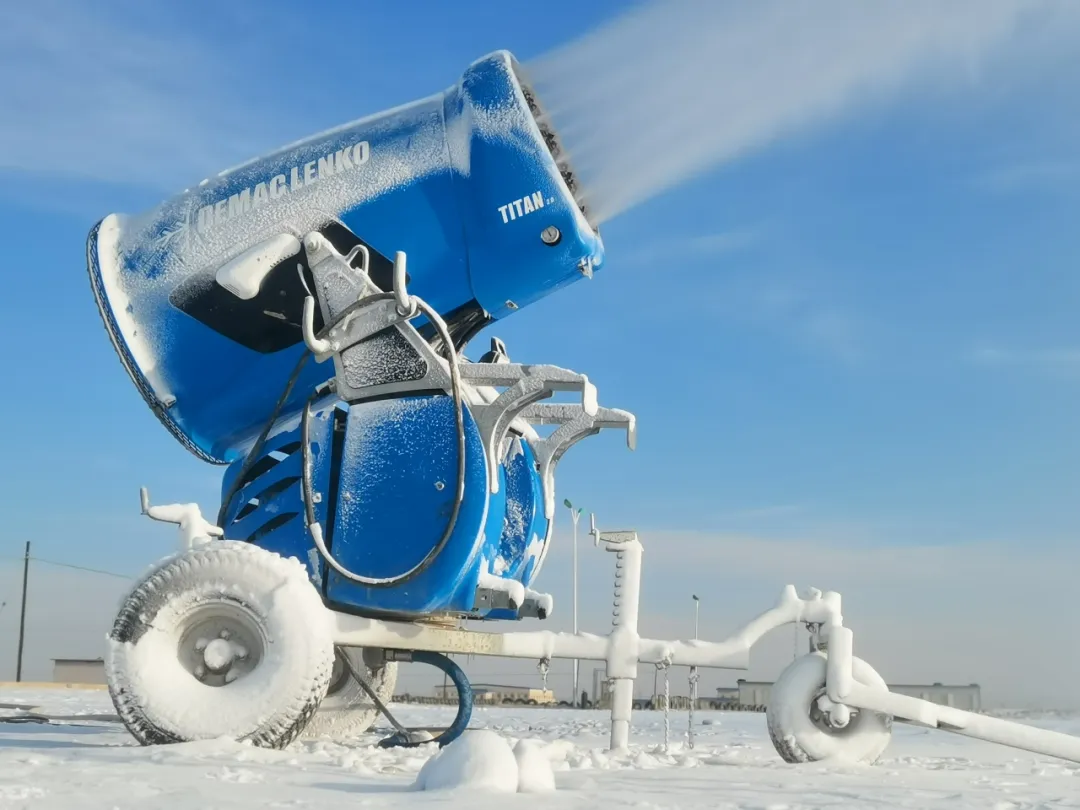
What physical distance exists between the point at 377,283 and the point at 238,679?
96.1 inches

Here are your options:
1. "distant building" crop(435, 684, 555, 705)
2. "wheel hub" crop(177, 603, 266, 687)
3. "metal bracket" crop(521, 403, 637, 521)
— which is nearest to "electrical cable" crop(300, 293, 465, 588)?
"wheel hub" crop(177, 603, 266, 687)

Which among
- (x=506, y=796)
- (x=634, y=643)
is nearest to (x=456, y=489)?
(x=634, y=643)

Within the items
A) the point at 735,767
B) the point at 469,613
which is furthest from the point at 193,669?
the point at 735,767

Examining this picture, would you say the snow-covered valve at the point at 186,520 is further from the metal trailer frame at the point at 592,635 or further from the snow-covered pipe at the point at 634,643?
the snow-covered pipe at the point at 634,643

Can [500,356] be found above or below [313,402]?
above

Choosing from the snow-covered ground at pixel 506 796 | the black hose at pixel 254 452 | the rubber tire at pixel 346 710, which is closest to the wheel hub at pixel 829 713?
the snow-covered ground at pixel 506 796

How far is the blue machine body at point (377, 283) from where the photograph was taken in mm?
A: 7148

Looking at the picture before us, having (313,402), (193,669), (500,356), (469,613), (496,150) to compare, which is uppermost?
(496,150)

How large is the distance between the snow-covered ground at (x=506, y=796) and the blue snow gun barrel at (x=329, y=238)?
2.33 m

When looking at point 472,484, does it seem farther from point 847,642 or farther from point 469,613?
point 847,642

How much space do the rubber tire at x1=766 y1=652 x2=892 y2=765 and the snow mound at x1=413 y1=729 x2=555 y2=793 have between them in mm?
2368

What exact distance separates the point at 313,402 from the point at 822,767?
3.59 metres

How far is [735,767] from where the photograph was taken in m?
6.69

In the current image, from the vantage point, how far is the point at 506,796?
15.7 ft
